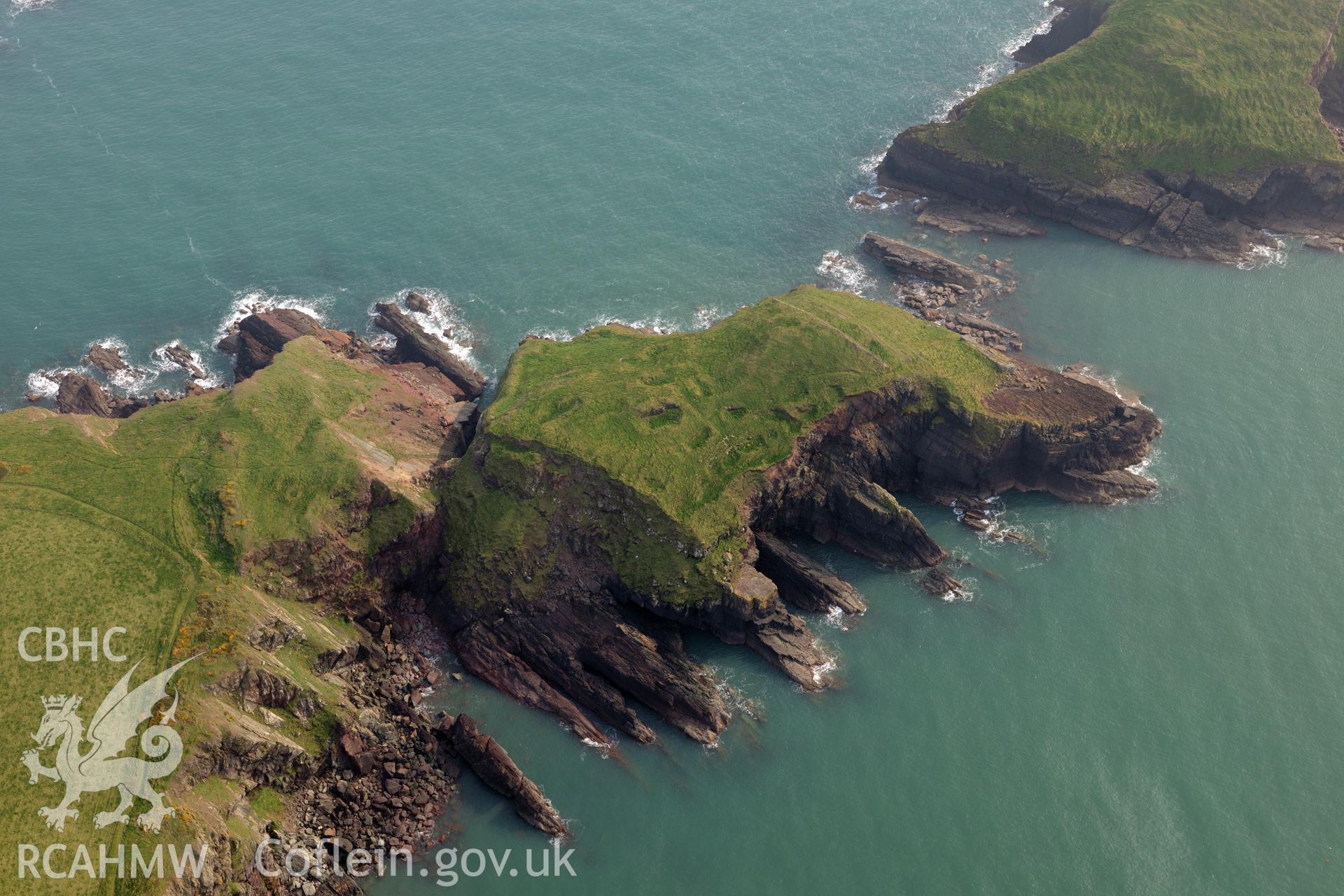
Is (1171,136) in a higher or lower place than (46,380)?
higher

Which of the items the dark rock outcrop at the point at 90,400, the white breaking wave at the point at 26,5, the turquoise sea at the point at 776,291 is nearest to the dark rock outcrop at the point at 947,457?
the turquoise sea at the point at 776,291

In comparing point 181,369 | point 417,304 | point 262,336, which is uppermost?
point 417,304

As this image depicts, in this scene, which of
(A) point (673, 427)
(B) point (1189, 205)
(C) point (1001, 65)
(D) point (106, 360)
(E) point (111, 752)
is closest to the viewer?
(E) point (111, 752)

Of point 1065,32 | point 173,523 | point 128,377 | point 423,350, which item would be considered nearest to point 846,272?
point 423,350

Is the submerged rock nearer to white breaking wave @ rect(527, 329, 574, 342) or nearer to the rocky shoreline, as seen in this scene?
the rocky shoreline

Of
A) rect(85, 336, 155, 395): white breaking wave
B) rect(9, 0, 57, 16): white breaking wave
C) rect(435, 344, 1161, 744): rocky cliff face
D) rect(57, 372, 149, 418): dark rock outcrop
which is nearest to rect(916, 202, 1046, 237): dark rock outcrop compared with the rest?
rect(435, 344, 1161, 744): rocky cliff face

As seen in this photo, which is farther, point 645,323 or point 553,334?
point 645,323

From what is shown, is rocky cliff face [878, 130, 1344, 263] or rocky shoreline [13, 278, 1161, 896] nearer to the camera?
rocky shoreline [13, 278, 1161, 896]

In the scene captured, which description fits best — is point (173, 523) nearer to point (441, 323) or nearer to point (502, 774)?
point (502, 774)
